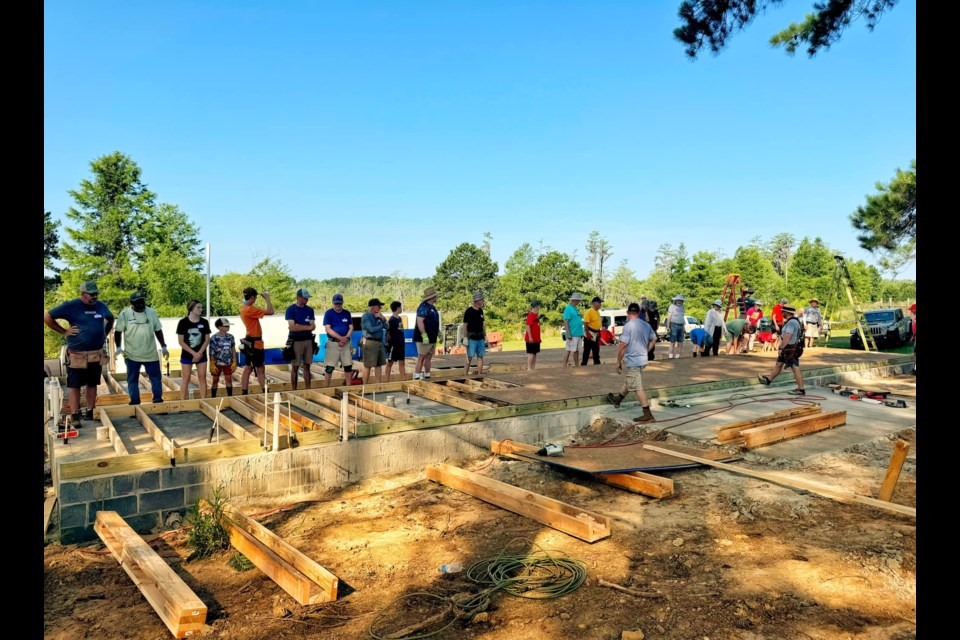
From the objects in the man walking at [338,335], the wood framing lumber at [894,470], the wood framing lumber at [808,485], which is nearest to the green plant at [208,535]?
the man walking at [338,335]

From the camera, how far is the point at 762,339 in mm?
20875

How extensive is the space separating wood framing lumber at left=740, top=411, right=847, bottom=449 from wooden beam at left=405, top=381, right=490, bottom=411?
3.71 metres

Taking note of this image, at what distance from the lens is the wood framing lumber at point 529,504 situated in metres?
5.64

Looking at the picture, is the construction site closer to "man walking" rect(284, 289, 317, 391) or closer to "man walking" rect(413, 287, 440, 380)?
"man walking" rect(284, 289, 317, 391)

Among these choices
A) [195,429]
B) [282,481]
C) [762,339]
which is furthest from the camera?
[762,339]

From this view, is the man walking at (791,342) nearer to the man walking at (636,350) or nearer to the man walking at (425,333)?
the man walking at (636,350)

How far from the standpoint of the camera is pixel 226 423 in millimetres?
7820

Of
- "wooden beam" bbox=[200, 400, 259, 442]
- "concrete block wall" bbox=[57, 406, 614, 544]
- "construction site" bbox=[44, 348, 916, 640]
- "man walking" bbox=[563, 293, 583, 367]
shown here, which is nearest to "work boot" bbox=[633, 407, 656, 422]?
"construction site" bbox=[44, 348, 916, 640]

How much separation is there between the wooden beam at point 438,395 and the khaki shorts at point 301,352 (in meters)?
1.81

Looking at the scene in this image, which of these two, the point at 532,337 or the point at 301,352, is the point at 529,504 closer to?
the point at 301,352
